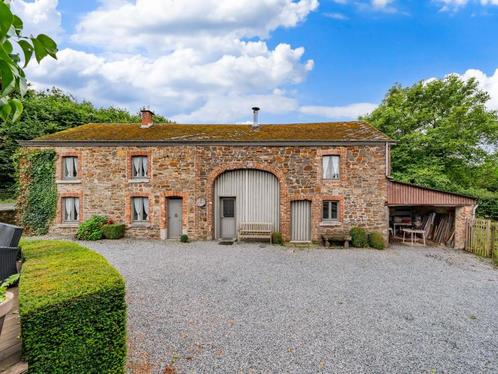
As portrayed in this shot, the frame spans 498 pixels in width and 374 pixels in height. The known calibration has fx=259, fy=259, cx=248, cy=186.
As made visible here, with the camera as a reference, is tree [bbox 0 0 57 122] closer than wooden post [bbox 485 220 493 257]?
Yes

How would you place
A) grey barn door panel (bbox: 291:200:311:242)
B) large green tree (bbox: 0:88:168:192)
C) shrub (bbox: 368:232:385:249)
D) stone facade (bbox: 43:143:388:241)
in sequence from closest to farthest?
shrub (bbox: 368:232:385:249) → stone facade (bbox: 43:143:388:241) → grey barn door panel (bbox: 291:200:311:242) → large green tree (bbox: 0:88:168:192)

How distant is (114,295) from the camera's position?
12.0 ft

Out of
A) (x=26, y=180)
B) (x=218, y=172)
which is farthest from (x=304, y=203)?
(x=26, y=180)

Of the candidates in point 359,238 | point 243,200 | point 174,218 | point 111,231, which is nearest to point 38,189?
point 111,231

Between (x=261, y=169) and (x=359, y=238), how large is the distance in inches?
234

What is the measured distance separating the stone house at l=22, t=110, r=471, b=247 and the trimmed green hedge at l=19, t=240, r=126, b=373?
9870 millimetres

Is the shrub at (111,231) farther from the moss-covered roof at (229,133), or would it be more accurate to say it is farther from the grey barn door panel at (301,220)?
the grey barn door panel at (301,220)

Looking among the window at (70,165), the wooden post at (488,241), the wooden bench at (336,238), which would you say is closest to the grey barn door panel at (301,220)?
the wooden bench at (336,238)

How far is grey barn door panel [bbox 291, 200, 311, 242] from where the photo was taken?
13.6 m

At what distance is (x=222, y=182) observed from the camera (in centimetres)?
1411

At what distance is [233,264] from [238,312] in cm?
372

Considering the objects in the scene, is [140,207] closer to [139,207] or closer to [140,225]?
[139,207]

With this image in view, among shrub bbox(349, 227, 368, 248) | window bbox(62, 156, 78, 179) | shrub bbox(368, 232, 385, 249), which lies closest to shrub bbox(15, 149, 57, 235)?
window bbox(62, 156, 78, 179)

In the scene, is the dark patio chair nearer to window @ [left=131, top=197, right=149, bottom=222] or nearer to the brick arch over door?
window @ [left=131, top=197, right=149, bottom=222]
